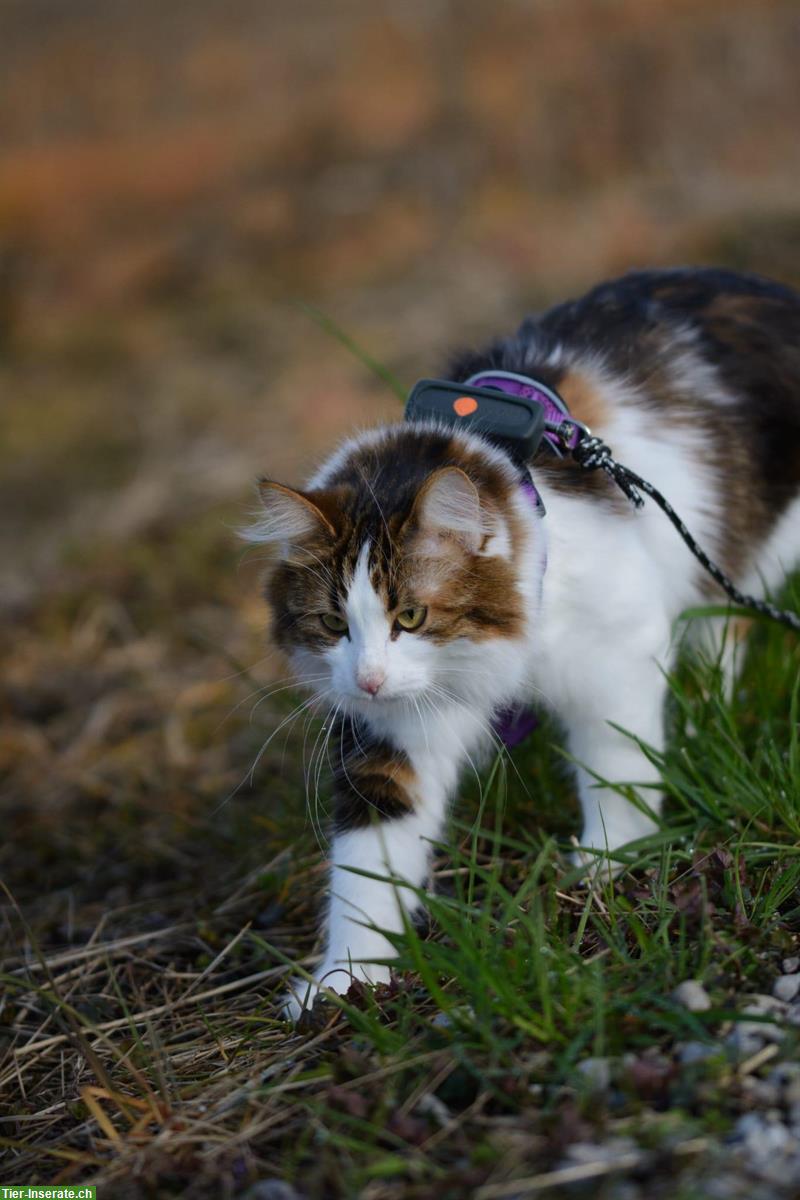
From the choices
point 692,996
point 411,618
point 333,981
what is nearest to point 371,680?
point 411,618

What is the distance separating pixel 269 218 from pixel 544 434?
7.11 m

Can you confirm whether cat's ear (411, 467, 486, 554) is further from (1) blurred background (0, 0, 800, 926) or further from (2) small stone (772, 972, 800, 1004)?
(1) blurred background (0, 0, 800, 926)

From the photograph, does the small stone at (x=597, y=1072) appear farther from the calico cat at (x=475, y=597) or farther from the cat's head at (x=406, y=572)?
the cat's head at (x=406, y=572)

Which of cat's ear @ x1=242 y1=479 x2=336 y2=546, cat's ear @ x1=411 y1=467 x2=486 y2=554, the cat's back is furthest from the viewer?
the cat's back

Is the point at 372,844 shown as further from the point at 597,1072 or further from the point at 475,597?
the point at 597,1072

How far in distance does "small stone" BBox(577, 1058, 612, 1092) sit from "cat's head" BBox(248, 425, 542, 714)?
30.9 inches

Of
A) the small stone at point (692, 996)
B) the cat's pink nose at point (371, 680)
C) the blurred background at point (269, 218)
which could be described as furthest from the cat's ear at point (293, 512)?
the blurred background at point (269, 218)

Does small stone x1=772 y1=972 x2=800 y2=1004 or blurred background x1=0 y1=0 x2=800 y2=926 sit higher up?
blurred background x1=0 y1=0 x2=800 y2=926

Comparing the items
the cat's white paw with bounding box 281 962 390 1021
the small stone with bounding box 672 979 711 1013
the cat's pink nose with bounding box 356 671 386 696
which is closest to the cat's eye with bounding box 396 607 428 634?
the cat's pink nose with bounding box 356 671 386 696

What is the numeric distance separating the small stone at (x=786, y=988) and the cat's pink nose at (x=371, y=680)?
2.84ft

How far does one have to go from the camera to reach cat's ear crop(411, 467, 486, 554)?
2.21 meters

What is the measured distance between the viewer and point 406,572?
2287mm

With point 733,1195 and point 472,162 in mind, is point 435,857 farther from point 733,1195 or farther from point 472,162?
point 472,162

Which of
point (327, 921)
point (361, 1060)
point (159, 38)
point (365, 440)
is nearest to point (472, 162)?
point (159, 38)
